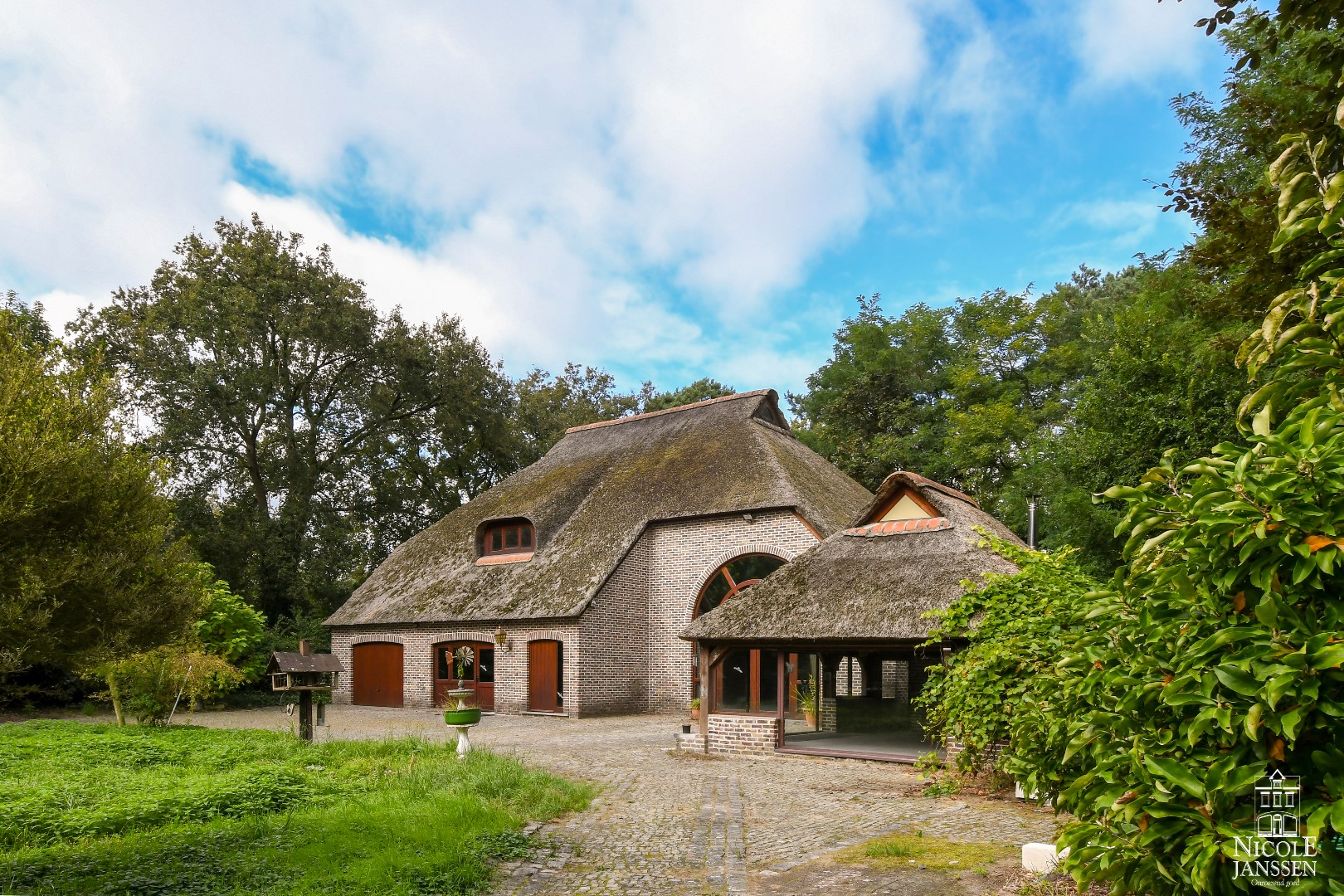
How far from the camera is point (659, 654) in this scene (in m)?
23.2

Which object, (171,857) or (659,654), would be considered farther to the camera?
(659,654)

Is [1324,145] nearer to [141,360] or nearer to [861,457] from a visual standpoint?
[861,457]

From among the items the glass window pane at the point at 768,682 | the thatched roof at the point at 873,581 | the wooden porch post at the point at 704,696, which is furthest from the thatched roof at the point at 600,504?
the wooden porch post at the point at 704,696

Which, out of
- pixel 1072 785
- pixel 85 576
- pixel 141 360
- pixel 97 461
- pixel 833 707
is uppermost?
pixel 141 360

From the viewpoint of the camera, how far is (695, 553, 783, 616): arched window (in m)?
22.2

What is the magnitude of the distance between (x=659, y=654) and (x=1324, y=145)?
20.9m

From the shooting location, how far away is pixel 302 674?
1644cm

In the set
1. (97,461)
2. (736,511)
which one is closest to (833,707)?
(736,511)

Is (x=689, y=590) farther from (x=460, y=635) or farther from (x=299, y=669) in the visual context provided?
(x=299, y=669)

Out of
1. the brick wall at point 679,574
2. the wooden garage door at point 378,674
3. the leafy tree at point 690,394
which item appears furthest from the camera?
the leafy tree at point 690,394

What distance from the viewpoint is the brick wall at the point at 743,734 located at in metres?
14.4

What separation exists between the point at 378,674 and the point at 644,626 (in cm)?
904

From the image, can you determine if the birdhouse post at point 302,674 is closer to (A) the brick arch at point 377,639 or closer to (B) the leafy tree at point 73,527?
(B) the leafy tree at point 73,527

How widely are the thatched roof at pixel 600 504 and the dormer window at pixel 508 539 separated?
27cm
